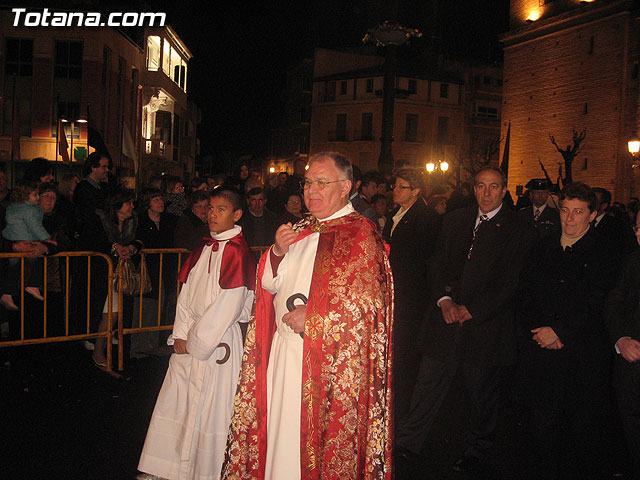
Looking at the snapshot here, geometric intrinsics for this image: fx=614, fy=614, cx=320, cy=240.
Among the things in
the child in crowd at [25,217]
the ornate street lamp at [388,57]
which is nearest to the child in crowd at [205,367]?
the child in crowd at [25,217]

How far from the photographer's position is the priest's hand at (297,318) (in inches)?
129

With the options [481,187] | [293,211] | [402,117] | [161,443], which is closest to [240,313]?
[161,443]

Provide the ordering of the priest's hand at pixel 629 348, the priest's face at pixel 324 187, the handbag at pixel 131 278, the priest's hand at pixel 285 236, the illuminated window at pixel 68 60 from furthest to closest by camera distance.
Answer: the illuminated window at pixel 68 60, the handbag at pixel 131 278, the priest's hand at pixel 629 348, the priest's face at pixel 324 187, the priest's hand at pixel 285 236

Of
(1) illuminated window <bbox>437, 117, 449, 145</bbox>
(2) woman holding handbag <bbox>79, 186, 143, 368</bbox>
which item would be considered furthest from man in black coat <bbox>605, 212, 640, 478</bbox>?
(1) illuminated window <bbox>437, 117, 449, 145</bbox>

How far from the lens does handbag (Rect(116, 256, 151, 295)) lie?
6.72 metres

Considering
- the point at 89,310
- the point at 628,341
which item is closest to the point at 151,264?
the point at 89,310

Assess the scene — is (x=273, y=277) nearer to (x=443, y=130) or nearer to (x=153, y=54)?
(x=153, y=54)

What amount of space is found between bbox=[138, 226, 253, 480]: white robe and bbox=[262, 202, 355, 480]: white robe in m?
0.58

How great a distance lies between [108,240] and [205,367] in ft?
11.0

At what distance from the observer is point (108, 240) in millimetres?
6852

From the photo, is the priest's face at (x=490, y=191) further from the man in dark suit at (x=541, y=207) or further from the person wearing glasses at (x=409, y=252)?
the man in dark suit at (x=541, y=207)

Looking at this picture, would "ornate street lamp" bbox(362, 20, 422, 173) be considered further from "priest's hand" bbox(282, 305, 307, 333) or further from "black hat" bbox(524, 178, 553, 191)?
"priest's hand" bbox(282, 305, 307, 333)

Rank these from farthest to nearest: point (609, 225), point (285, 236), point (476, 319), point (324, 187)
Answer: point (609, 225) < point (476, 319) < point (324, 187) < point (285, 236)

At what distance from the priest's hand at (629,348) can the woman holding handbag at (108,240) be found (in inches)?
195
